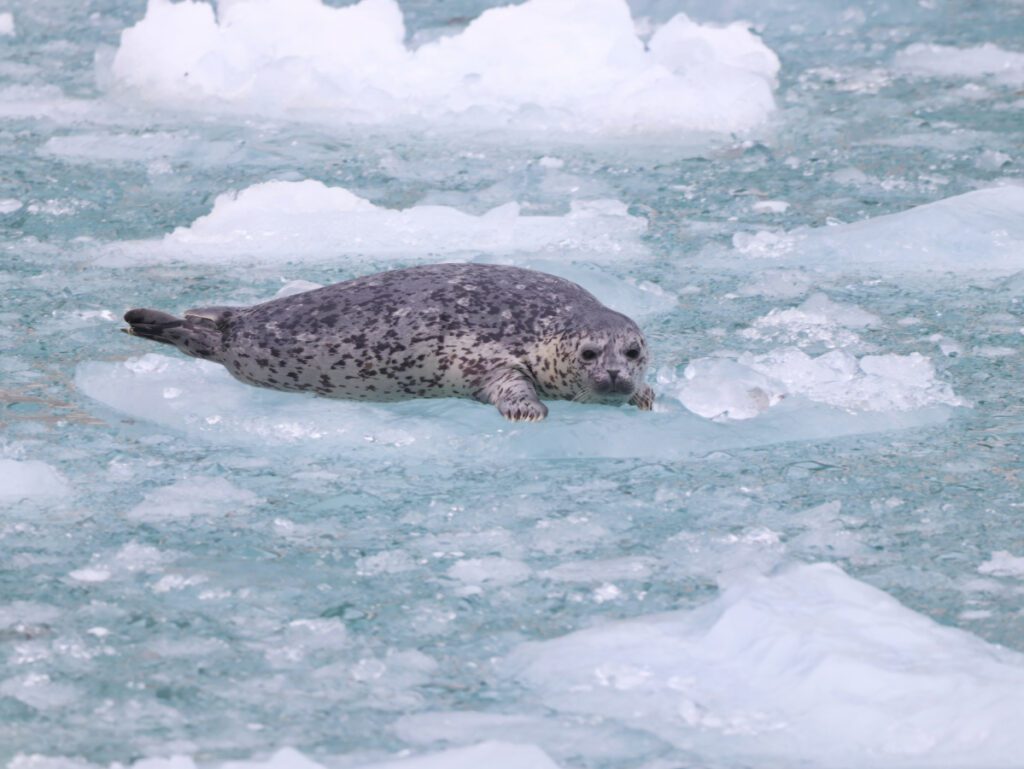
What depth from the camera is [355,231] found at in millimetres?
5031

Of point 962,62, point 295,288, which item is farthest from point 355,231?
point 962,62

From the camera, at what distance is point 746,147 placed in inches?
235

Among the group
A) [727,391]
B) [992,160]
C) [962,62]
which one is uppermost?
[962,62]

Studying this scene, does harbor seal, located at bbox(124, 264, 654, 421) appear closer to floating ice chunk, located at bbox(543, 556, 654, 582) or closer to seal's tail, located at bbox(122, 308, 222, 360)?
seal's tail, located at bbox(122, 308, 222, 360)

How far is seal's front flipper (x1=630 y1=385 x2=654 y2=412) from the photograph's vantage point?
12.0 ft

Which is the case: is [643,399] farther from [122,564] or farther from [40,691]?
[40,691]

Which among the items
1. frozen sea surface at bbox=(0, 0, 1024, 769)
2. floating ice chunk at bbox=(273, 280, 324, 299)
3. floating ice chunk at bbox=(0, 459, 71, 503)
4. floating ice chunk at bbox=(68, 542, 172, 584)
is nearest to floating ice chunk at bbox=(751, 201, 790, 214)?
frozen sea surface at bbox=(0, 0, 1024, 769)

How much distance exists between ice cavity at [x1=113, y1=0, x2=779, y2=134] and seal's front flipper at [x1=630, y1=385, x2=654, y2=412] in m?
2.68

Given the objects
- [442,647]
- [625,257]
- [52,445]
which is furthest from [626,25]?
[442,647]

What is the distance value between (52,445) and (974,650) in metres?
2.03

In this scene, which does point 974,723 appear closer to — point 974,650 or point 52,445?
point 974,650

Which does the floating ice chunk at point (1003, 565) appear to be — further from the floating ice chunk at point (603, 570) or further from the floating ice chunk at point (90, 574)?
the floating ice chunk at point (90, 574)

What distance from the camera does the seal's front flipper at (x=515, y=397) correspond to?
352cm

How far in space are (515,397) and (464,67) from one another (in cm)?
355
